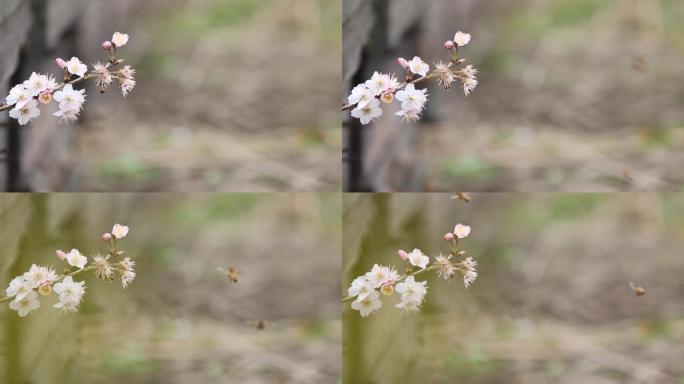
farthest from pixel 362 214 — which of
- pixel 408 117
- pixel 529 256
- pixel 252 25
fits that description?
pixel 252 25

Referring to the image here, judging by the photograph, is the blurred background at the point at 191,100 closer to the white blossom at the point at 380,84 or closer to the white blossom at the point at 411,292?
the white blossom at the point at 380,84

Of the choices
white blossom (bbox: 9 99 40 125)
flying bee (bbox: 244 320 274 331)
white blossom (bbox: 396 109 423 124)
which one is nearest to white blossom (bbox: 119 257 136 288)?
flying bee (bbox: 244 320 274 331)

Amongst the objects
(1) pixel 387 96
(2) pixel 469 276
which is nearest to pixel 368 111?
(1) pixel 387 96

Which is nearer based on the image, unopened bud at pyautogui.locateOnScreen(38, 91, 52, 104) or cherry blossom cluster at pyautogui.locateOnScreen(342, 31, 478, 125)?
unopened bud at pyautogui.locateOnScreen(38, 91, 52, 104)

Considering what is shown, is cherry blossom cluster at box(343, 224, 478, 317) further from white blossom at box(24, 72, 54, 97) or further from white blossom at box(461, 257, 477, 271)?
white blossom at box(24, 72, 54, 97)

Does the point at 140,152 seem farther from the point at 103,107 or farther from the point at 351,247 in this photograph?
the point at 351,247

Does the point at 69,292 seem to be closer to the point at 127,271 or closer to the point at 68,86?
the point at 127,271
